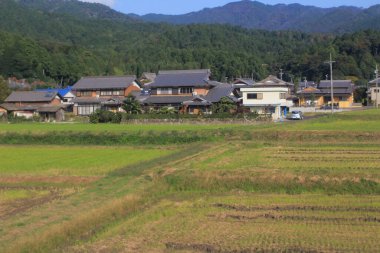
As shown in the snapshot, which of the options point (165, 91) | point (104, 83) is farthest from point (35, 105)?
point (165, 91)

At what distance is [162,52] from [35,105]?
57939mm

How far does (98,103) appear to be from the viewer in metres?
55.9

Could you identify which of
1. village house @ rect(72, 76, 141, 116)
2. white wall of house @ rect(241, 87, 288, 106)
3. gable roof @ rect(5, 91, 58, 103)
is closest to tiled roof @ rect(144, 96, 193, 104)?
village house @ rect(72, 76, 141, 116)

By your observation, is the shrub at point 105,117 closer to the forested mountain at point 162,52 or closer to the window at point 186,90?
→ the window at point 186,90

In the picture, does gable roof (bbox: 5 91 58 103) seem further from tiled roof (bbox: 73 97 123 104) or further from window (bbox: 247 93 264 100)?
window (bbox: 247 93 264 100)

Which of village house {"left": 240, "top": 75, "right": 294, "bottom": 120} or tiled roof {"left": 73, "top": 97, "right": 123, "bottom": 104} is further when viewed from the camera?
tiled roof {"left": 73, "top": 97, "right": 123, "bottom": 104}

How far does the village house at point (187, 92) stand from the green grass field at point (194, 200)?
2611 centimetres

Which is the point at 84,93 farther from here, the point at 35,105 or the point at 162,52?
the point at 162,52

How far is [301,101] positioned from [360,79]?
24.3 m

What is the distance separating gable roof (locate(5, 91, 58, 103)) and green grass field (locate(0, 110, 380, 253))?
38.2m

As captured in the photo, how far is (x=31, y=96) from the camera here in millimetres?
60375

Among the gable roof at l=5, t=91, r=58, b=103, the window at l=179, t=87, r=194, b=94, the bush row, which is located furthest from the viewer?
the gable roof at l=5, t=91, r=58, b=103

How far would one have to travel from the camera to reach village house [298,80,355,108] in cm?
6644

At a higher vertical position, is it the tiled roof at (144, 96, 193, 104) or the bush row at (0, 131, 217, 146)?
the tiled roof at (144, 96, 193, 104)
